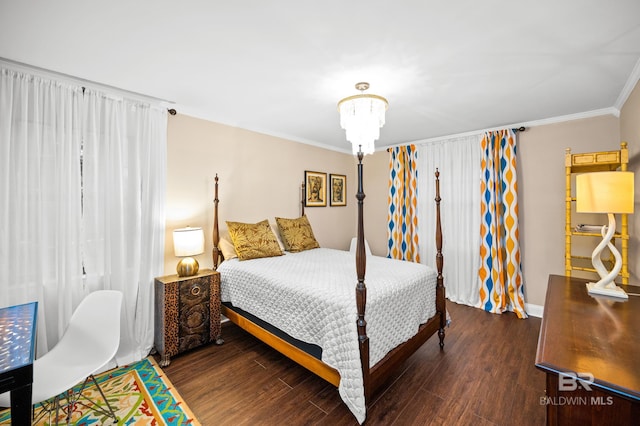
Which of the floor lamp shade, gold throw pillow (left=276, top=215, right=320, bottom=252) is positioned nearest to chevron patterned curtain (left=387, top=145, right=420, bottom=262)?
gold throw pillow (left=276, top=215, right=320, bottom=252)

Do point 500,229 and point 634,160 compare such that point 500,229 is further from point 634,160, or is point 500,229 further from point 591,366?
point 591,366

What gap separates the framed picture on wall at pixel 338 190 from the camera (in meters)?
4.84

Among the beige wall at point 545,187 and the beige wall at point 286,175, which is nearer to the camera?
the beige wall at point 286,175

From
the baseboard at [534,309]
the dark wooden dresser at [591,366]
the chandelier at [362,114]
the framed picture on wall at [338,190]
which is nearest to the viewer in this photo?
the dark wooden dresser at [591,366]

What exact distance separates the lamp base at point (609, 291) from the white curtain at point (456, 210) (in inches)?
82.8

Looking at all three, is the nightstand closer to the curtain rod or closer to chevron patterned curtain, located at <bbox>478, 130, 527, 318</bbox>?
the curtain rod

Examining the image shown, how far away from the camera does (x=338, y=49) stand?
1.84 meters

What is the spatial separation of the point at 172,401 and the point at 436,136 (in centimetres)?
445

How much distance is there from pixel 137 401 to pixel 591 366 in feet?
8.74

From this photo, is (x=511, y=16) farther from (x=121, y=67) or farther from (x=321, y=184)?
(x=321, y=184)

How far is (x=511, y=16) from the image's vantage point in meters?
1.52

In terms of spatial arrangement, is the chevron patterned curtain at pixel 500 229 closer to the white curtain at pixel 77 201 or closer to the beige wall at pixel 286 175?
the beige wall at pixel 286 175

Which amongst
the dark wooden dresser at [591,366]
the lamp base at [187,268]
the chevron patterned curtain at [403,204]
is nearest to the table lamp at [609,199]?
the dark wooden dresser at [591,366]

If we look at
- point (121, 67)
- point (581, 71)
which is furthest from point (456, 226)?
point (121, 67)
